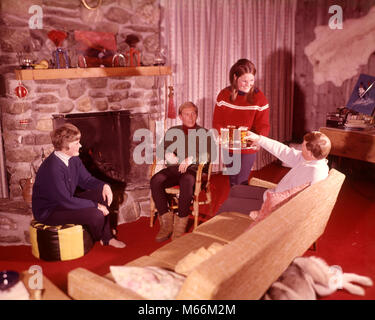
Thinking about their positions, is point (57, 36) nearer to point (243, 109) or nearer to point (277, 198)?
point (243, 109)

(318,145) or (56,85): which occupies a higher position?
(56,85)

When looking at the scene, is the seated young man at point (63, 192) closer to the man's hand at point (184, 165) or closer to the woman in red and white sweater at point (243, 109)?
the man's hand at point (184, 165)

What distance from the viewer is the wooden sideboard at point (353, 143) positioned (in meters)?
4.38

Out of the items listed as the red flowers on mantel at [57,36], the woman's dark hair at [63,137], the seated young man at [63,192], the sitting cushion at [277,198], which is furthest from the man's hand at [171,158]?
the red flowers on mantel at [57,36]

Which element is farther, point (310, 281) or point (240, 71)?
point (240, 71)

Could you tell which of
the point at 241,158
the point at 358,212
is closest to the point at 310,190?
the point at 241,158

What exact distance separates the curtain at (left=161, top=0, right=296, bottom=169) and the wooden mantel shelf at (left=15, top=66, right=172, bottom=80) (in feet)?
1.94

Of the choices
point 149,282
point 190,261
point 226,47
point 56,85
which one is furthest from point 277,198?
point 226,47

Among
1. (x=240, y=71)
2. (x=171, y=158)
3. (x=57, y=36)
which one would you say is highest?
(x=57, y=36)

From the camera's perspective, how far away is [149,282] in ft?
5.73

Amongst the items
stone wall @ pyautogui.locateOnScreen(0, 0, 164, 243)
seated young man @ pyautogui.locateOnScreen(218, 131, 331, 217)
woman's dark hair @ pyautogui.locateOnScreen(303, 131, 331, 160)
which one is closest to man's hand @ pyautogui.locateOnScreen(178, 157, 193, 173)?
seated young man @ pyautogui.locateOnScreen(218, 131, 331, 217)

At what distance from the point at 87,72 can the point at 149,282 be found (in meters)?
2.72

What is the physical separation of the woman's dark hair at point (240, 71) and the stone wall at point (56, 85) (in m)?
1.16
